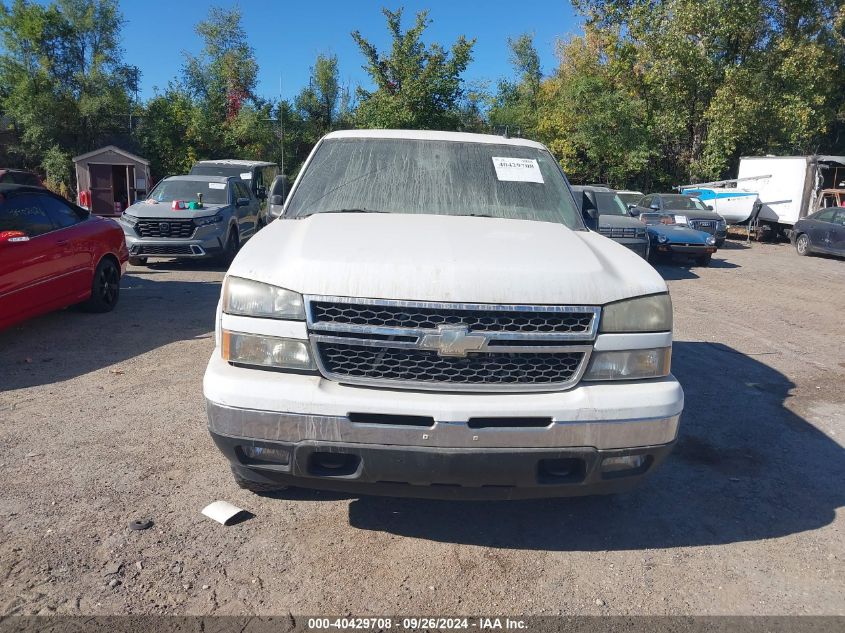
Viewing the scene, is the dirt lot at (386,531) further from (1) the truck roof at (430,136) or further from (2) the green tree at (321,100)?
(2) the green tree at (321,100)

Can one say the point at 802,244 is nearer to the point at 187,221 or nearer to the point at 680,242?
the point at 680,242

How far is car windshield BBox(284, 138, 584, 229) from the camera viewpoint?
13.6 ft

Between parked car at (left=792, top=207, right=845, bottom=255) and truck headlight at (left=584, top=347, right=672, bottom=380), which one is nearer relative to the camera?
truck headlight at (left=584, top=347, right=672, bottom=380)

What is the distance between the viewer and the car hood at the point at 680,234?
49.3 ft

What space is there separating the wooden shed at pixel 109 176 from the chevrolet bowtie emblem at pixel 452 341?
20563 millimetres

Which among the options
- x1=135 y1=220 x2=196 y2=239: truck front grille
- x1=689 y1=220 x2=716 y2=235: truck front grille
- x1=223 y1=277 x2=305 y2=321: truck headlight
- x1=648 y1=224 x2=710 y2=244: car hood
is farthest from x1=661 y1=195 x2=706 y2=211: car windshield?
x1=223 y1=277 x2=305 y2=321: truck headlight

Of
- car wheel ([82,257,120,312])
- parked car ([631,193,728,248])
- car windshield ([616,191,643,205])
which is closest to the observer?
car wheel ([82,257,120,312])

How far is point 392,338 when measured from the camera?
280cm

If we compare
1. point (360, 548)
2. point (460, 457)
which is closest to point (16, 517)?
point (360, 548)

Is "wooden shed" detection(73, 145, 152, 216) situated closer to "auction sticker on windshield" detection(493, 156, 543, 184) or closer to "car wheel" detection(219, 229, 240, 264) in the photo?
"car wheel" detection(219, 229, 240, 264)

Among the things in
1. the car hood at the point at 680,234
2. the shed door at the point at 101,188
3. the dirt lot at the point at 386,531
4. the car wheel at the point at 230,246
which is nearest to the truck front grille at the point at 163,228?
the car wheel at the point at 230,246

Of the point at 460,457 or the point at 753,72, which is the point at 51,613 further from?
the point at 753,72

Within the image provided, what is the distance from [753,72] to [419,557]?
27223 millimetres

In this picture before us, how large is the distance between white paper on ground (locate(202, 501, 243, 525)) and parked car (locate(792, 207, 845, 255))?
18.6 meters
